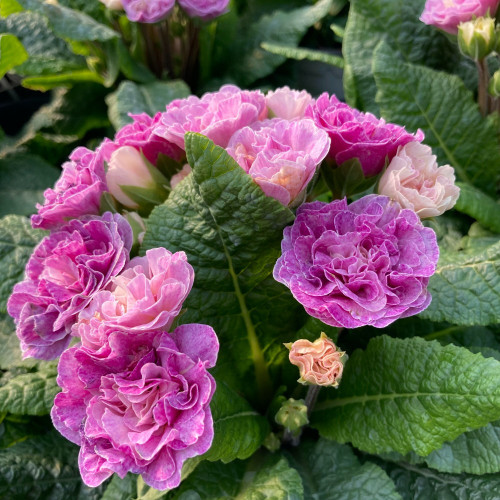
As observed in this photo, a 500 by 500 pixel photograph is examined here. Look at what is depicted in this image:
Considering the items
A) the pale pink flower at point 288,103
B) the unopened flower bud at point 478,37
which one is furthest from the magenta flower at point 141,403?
the unopened flower bud at point 478,37

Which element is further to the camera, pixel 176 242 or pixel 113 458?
pixel 176 242

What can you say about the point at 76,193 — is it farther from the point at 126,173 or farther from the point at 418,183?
the point at 418,183

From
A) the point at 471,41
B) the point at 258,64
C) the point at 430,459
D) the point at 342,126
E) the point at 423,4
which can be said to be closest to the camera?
the point at 342,126

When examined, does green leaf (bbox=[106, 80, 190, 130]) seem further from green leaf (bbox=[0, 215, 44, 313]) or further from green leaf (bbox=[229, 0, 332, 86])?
green leaf (bbox=[0, 215, 44, 313])

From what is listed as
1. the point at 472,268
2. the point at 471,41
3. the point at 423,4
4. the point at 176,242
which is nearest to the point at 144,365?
the point at 176,242

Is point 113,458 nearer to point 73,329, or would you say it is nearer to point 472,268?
point 73,329
